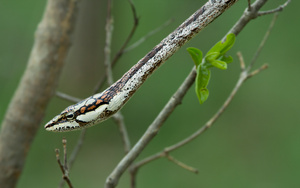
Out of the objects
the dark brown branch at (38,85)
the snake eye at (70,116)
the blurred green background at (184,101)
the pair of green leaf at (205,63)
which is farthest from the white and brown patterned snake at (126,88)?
the blurred green background at (184,101)

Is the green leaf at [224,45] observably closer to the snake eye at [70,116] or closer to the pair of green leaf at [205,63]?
the pair of green leaf at [205,63]

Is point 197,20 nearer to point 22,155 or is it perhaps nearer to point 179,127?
point 22,155

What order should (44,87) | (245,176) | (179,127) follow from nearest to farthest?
1. (44,87)
2. (245,176)
3. (179,127)

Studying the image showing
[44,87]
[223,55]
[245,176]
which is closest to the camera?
[223,55]

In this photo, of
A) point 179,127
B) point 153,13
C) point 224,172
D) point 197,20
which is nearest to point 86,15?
point 153,13

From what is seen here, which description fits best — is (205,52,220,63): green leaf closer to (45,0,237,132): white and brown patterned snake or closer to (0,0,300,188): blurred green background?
(45,0,237,132): white and brown patterned snake

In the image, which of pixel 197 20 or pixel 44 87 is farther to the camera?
pixel 44 87

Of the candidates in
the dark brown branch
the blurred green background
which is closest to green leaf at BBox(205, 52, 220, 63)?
the dark brown branch
